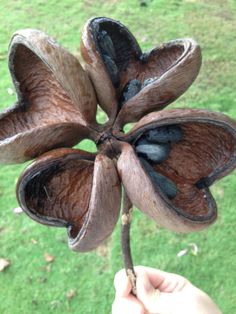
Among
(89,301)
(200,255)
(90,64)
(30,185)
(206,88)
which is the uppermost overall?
(90,64)

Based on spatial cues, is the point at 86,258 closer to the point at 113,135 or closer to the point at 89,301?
the point at 89,301

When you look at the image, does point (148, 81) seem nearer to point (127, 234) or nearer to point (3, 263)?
point (127, 234)

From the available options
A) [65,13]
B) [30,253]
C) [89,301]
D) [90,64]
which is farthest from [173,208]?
[65,13]

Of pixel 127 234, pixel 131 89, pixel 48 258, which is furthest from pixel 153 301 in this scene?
pixel 48 258

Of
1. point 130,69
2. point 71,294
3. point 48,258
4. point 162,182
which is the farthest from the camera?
point 48,258

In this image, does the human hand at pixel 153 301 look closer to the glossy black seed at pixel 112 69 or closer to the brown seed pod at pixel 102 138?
the brown seed pod at pixel 102 138

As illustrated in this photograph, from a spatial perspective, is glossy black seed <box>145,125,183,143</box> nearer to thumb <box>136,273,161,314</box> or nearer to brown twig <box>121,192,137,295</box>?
brown twig <box>121,192,137,295</box>

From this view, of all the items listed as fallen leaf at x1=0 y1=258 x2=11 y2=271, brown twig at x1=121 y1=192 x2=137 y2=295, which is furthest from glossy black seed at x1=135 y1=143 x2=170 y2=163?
fallen leaf at x1=0 y1=258 x2=11 y2=271
